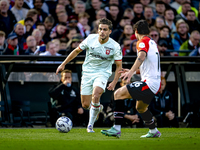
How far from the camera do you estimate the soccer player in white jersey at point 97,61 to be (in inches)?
315

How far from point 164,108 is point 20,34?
5045 mm

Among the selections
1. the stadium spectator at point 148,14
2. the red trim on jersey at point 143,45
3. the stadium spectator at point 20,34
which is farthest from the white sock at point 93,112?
the stadium spectator at point 148,14

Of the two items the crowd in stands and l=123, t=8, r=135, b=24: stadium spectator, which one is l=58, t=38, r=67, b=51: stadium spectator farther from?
l=123, t=8, r=135, b=24: stadium spectator

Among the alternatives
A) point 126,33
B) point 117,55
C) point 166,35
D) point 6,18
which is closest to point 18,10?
point 6,18

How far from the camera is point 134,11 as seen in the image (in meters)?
13.4

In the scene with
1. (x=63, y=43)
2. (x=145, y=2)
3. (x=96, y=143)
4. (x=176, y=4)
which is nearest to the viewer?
(x=96, y=143)

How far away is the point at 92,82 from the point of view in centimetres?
840

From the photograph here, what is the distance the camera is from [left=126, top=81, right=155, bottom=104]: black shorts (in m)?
6.29

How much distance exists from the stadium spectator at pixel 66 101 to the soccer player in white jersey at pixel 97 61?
198cm

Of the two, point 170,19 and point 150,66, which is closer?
point 150,66

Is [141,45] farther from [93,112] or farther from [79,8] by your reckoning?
[79,8]

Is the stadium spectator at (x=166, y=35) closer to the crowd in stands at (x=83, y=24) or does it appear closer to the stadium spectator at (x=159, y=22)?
the crowd in stands at (x=83, y=24)

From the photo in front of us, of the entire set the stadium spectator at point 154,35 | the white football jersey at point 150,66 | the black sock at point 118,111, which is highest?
the stadium spectator at point 154,35

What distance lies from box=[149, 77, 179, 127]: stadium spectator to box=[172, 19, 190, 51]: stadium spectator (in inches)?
91.5
